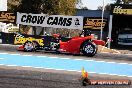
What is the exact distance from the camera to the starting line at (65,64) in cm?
1233

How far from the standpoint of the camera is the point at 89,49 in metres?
15.9

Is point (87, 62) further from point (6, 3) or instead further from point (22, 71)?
point (6, 3)

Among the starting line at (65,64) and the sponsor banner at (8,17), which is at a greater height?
the sponsor banner at (8,17)

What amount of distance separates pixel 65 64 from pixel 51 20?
12.3m

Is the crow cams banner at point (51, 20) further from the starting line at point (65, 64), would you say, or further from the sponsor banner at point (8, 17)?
the starting line at point (65, 64)

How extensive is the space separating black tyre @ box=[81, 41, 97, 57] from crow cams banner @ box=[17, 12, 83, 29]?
29.5 ft

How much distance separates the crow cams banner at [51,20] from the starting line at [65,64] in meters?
9.80

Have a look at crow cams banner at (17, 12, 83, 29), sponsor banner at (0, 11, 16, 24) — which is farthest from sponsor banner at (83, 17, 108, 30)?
sponsor banner at (0, 11, 16, 24)

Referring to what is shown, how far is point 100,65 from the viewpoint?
13.8 m

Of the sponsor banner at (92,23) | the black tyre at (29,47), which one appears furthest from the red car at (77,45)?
the sponsor banner at (92,23)

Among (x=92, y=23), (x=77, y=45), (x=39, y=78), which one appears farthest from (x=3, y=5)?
(x=39, y=78)

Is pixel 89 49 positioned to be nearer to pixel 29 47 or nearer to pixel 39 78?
pixel 29 47

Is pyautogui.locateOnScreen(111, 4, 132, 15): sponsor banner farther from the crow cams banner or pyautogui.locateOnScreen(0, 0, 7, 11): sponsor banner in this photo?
pyautogui.locateOnScreen(0, 0, 7, 11): sponsor banner

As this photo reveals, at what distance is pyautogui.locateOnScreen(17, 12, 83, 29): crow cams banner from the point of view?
81.7ft
